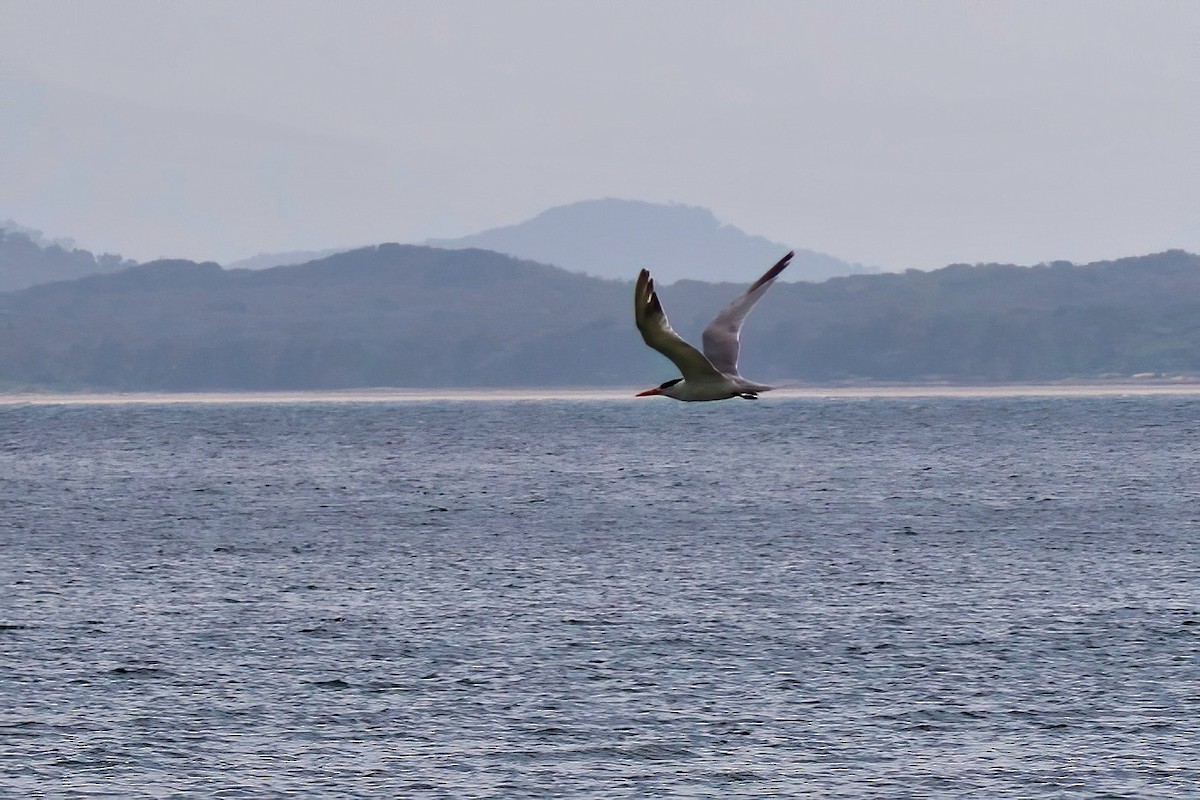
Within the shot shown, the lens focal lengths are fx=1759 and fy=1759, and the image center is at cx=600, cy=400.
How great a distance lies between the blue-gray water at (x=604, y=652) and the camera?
37.0 metres

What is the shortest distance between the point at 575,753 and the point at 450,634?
55.0ft

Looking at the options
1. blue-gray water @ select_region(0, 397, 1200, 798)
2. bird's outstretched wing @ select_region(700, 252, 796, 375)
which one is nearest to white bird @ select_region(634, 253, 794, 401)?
bird's outstretched wing @ select_region(700, 252, 796, 375)

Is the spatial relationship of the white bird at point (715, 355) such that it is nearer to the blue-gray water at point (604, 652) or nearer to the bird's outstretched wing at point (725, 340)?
the bird's outstretched wing at point (725, 340)

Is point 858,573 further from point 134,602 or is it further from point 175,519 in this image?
point 175,519

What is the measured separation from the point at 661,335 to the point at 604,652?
2758 centimetres

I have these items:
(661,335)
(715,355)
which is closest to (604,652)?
(715,355)

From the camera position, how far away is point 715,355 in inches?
1110

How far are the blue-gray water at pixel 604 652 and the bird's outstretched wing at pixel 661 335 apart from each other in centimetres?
1150

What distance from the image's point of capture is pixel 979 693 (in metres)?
44.2

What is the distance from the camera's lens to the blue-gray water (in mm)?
37031

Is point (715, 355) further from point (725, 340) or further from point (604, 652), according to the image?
point (604, 652)

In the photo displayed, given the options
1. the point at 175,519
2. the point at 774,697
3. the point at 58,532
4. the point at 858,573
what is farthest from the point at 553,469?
the point at 774,697

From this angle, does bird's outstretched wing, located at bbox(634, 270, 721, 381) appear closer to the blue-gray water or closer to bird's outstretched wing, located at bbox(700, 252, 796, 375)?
bird's outstretched wing, located at bbox(700, 252, 796, 375)

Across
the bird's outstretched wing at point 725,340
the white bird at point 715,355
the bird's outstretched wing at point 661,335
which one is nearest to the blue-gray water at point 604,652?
the white bird at point 715,355
